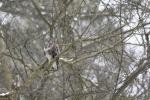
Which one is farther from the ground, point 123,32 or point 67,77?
point 123,32

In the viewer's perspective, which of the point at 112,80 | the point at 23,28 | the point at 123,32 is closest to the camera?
the point at 123,32

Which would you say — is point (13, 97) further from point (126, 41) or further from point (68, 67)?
point (126, 41)

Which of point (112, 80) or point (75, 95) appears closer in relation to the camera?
point (75, 95)

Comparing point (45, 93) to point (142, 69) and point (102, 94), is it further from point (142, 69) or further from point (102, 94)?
point (142, 69)

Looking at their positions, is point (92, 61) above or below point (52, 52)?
below

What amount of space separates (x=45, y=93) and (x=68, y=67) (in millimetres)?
599

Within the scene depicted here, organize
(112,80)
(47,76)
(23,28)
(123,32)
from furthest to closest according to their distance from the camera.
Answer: (23,28) < (112,80) < (47,76) < (123,32)

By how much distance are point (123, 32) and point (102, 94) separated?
1.21 m

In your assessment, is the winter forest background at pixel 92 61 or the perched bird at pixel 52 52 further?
the perched bird at pixel 52 52

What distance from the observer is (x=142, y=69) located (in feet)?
28.5

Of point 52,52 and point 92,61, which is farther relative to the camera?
point 92,61

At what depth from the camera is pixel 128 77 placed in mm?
8688

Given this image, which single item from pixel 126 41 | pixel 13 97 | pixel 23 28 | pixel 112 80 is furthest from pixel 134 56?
pixel 23 28

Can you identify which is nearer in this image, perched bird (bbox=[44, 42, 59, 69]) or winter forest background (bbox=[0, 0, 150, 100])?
winter forest background (bbox=[0, 0, 150, 100])
